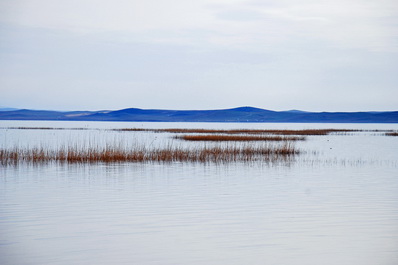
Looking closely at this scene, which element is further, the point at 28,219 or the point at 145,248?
the point at 28,219

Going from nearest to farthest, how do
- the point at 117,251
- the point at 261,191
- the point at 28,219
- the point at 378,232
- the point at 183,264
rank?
the point at 183,264 → the point at 117,251 → the point at 378,232 → the point at 28,219 → the point at 261,191

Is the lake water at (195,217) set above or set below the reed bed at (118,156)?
below

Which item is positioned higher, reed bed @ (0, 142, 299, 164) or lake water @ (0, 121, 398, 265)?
reed bed @ (0, 142, 299, 164)

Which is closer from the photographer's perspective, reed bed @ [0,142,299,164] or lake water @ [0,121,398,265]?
lake water @ [0,121,398,265]

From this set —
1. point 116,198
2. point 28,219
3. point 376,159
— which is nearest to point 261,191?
point 116,198

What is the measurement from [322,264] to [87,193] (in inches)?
289

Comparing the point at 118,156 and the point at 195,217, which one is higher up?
the point at 118,156

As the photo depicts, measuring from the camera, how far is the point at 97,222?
9.97 meters

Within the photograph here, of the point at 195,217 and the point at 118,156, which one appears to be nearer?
the point at 195,217

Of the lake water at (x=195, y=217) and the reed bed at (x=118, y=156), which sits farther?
the reed bed at (x=118, y=156)

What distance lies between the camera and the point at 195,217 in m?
10.5

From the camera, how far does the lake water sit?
790cm

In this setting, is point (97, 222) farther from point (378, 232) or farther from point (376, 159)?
point (376, 159)

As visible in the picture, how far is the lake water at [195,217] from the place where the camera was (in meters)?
7.90
